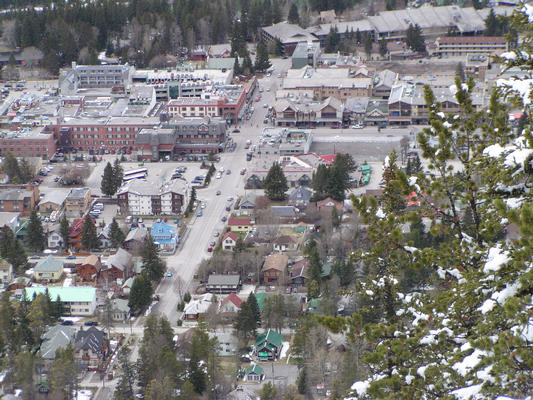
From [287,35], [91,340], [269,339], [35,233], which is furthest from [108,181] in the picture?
[287,35]

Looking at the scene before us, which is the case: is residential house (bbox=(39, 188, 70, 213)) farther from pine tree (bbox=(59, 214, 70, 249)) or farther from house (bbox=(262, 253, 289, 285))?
house (bbox=(262, 253, 289, 285))

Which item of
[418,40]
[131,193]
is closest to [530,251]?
[131,193]

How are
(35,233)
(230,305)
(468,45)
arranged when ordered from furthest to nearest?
(468,45) < (35,233) < (230,305)

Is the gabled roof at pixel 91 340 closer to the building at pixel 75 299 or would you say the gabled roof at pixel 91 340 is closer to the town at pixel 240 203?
the town at pixel 240 203

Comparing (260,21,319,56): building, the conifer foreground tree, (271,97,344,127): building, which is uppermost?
the conifer foreground tree

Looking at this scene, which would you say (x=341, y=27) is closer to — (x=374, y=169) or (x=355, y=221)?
(x=374, y=169)

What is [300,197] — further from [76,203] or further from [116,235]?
[76,203]

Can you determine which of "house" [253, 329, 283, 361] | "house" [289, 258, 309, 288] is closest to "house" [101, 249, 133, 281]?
"house" [289, 258, 309, 288]
